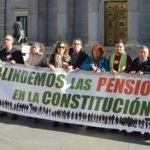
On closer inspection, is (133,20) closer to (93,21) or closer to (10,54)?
(93,21)

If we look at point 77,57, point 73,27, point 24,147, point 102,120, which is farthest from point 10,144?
point 73,27

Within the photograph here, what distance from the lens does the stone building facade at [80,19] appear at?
94.0ft

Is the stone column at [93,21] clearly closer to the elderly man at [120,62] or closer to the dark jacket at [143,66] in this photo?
the elderly man at [120,62]

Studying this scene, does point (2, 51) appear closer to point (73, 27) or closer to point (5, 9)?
point (73, 27)

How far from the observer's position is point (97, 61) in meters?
10.1

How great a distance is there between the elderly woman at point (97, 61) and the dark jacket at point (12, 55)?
1.79 meters

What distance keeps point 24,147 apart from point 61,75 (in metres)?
2.33

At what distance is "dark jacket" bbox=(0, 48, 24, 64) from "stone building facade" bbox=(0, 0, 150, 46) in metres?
17.8

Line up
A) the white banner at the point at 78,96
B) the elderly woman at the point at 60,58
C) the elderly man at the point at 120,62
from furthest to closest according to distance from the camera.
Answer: the elderly woman at the point at 60,58, the elderly man at the point at 120,62, the white banner at the point at 78,96

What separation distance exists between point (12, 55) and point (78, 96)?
2.21 m

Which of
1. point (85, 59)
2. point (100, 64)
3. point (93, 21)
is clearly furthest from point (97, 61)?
point (93, 21)

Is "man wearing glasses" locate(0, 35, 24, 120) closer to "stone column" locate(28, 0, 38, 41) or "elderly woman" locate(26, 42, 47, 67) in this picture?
"elderly woman" locate(26, 42, 47, 67)

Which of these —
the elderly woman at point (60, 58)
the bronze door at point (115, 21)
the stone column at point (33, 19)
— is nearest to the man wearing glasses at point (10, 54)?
the elderly woman at point (60, 58)

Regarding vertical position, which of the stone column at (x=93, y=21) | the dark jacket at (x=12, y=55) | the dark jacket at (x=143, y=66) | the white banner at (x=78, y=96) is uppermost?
the stone column at (x=93, y=21)
